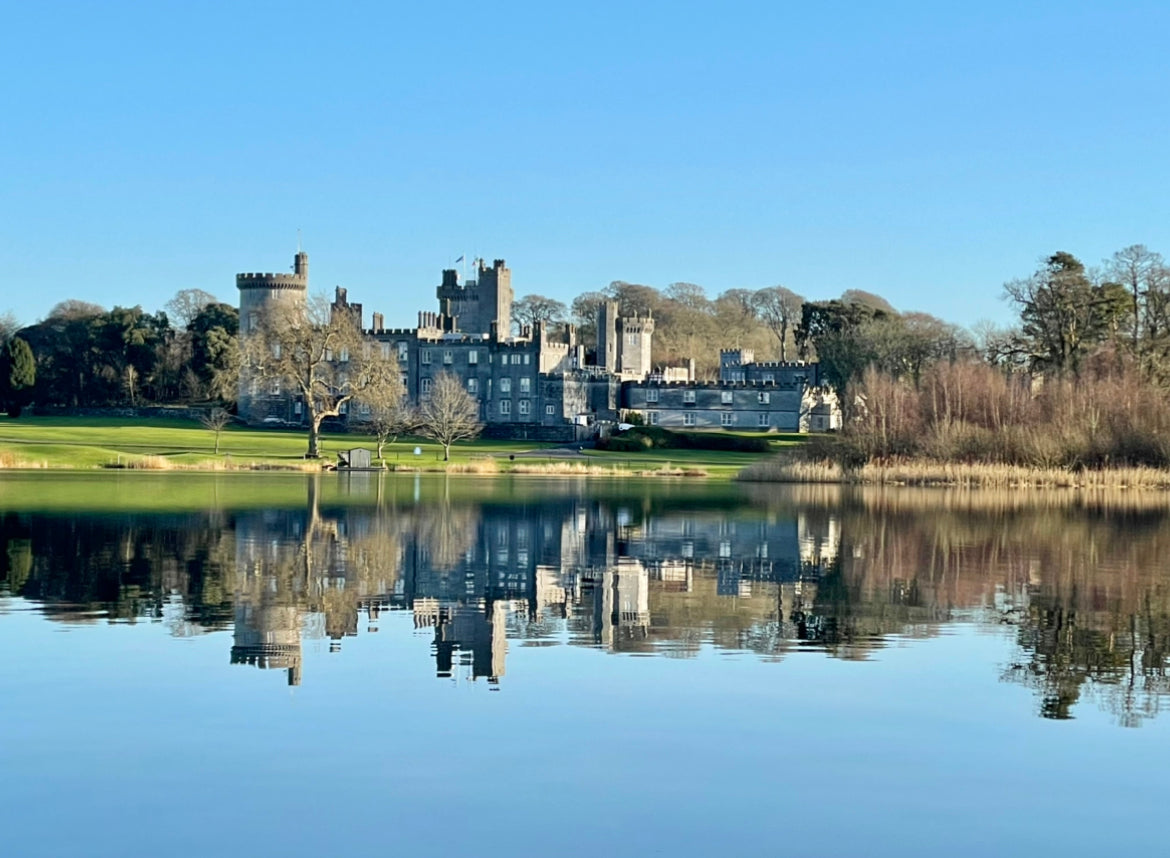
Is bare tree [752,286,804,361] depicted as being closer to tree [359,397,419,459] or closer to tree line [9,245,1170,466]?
tree line [9,245,1170,466]

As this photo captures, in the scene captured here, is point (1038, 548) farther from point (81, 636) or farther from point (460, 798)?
point (460, 798)

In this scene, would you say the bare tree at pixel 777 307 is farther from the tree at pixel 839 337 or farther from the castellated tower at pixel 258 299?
the castellated tower at pixel 258 299

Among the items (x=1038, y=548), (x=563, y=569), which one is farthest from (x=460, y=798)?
(x=1038, y=548)

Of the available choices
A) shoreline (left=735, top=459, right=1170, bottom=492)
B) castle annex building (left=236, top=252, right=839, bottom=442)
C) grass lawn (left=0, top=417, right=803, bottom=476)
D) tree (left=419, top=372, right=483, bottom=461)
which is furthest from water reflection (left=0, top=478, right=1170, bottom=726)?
castle annex building (left=236, top=252, right=839, bottom=442)

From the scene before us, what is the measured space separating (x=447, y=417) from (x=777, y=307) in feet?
315

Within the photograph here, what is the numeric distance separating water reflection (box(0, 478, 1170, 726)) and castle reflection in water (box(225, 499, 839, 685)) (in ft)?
0.19

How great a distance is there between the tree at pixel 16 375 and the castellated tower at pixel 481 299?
30628 mm

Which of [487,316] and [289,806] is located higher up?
[487,316]

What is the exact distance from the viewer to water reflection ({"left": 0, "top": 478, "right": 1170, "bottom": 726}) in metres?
18.8

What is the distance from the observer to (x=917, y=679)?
16.7 meters

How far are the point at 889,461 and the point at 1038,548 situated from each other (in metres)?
27.2

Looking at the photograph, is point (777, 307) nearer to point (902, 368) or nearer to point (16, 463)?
point (902, 368)

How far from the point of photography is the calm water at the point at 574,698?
11164 mm

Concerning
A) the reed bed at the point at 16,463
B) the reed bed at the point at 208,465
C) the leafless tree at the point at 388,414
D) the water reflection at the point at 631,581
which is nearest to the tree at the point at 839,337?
the leafless tree at the point at 388,414
